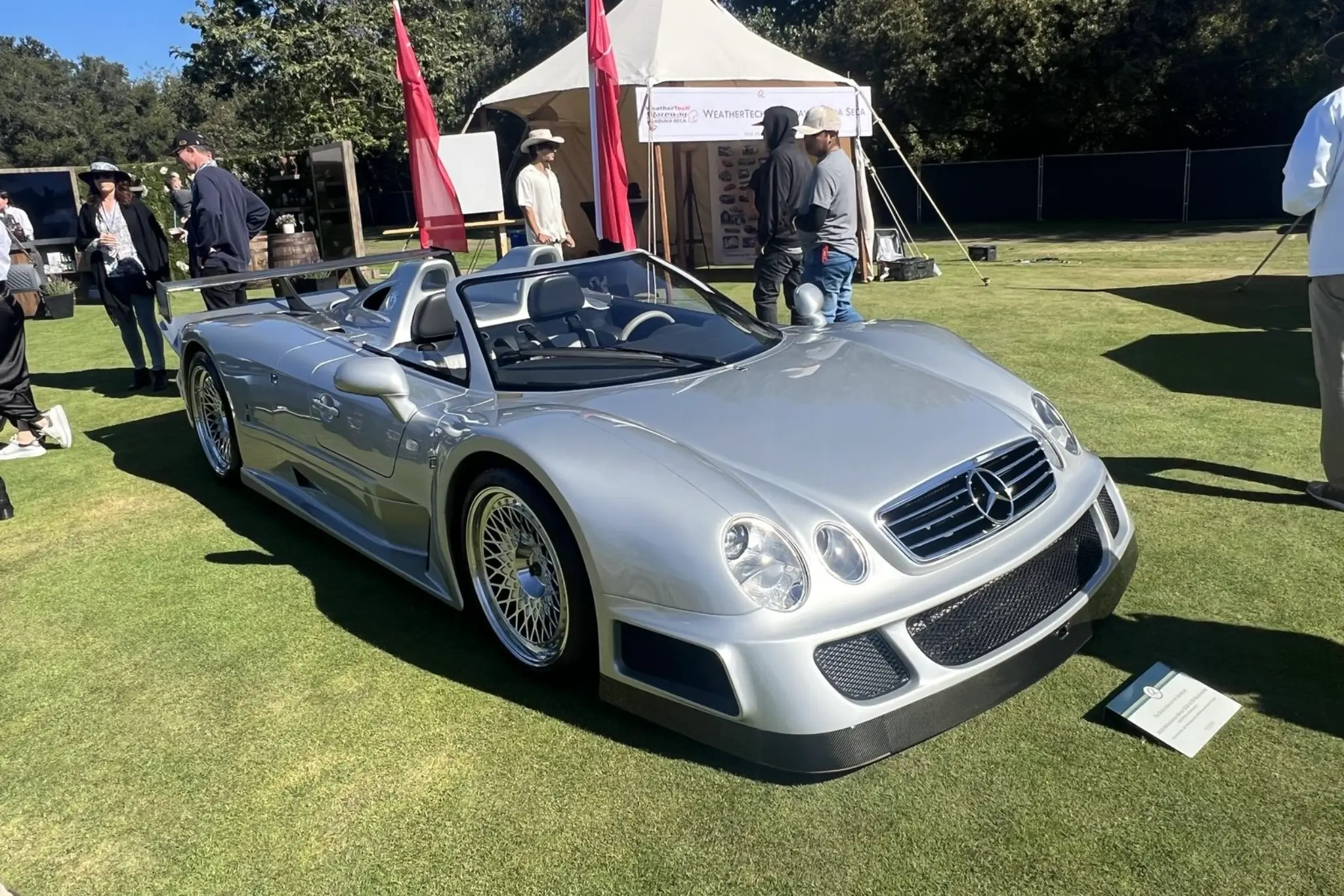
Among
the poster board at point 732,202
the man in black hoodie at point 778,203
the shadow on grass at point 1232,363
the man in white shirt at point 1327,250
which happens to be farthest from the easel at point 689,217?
the man in white shirt at point 1327,250

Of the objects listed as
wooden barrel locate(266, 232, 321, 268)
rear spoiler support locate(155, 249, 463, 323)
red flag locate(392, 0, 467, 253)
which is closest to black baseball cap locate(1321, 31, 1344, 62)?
rear spoiler support locate(155, 249, 463, 323)

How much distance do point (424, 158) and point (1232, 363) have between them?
6448 millimetres

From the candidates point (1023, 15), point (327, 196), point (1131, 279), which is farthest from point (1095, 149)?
point (327, 196)

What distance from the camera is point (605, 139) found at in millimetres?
7426

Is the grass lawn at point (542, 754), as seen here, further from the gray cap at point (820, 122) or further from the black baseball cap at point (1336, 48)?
the gray cap at point (820, 122)

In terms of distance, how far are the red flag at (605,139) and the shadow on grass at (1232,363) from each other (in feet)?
12.7

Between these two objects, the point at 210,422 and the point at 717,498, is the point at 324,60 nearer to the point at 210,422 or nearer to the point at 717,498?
the point at 210,422

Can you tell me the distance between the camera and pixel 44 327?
1254 centimetres

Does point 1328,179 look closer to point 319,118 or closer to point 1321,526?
point 1321,526

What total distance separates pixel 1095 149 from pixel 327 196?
20.1m

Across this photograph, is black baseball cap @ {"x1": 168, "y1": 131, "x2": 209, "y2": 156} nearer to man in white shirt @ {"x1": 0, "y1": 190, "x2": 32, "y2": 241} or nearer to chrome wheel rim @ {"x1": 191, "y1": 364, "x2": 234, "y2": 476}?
chrome wheel rim @ {"x1": 191, "y1": 364, "x2": 234, "y2": 476}

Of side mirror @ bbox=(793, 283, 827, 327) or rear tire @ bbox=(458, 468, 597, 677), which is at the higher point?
side mirror @ bbox=(793, 283, 827, 327)

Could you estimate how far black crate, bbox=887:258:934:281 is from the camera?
1322 cm

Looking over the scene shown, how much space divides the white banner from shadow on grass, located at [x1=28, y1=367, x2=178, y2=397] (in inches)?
229
